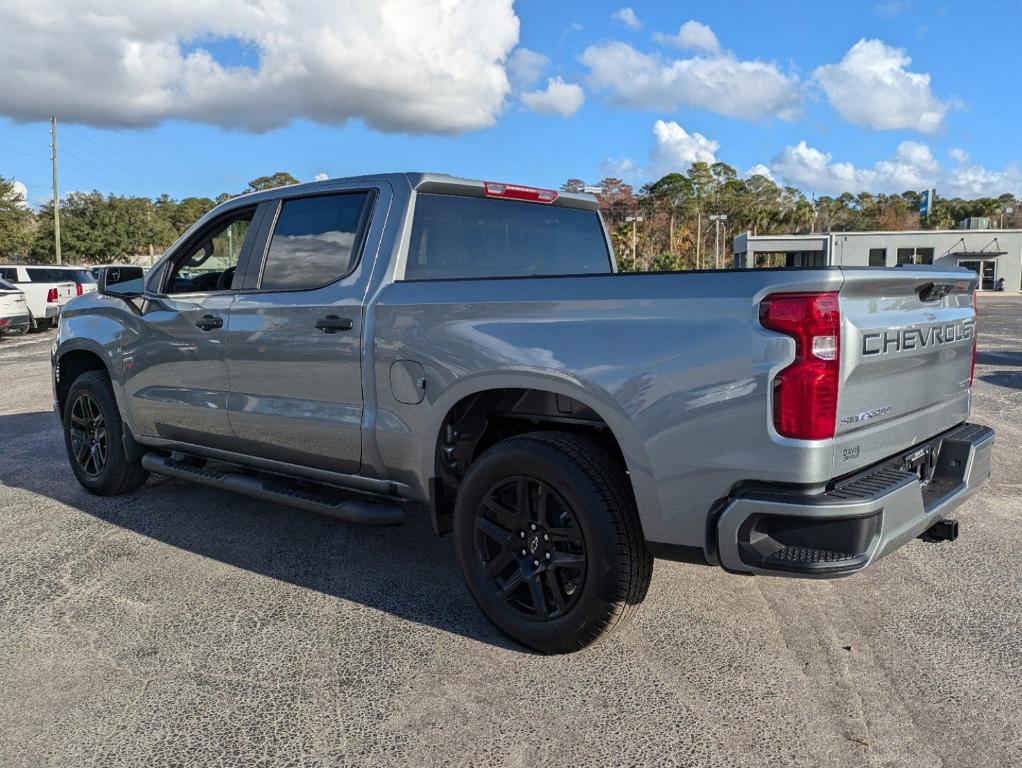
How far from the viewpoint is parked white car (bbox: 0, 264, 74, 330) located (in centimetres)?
1958

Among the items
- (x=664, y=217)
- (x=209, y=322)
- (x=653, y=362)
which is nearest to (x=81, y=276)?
(x=209, y=322)

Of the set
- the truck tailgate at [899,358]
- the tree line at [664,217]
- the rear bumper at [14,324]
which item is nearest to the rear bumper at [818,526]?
the truck tailgate at [899,358]

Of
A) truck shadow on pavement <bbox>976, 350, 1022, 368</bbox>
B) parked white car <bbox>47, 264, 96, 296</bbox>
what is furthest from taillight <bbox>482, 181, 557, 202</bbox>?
parked white car <bbox>47, 264, 96, 296</bbox>

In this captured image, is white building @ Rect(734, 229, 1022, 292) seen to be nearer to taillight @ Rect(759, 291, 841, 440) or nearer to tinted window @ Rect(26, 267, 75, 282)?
tinted window @ Rect(26, 267, 75, 282)

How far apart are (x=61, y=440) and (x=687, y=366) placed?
672cm

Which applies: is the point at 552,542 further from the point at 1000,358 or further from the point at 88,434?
the point at 1000,358

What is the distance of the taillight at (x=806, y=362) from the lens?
253 centimetres

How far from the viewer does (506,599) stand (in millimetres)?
3324

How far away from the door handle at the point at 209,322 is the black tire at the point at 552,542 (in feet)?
6.04

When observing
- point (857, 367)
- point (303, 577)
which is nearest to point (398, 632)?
point (303, 577)

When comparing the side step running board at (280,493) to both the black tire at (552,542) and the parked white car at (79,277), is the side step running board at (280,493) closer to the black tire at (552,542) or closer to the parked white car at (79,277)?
the black tire at (552,542)

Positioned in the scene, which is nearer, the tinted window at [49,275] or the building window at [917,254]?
the tinted window at [49,275]

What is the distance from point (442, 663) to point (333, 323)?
1.59m

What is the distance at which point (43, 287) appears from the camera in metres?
19.9
